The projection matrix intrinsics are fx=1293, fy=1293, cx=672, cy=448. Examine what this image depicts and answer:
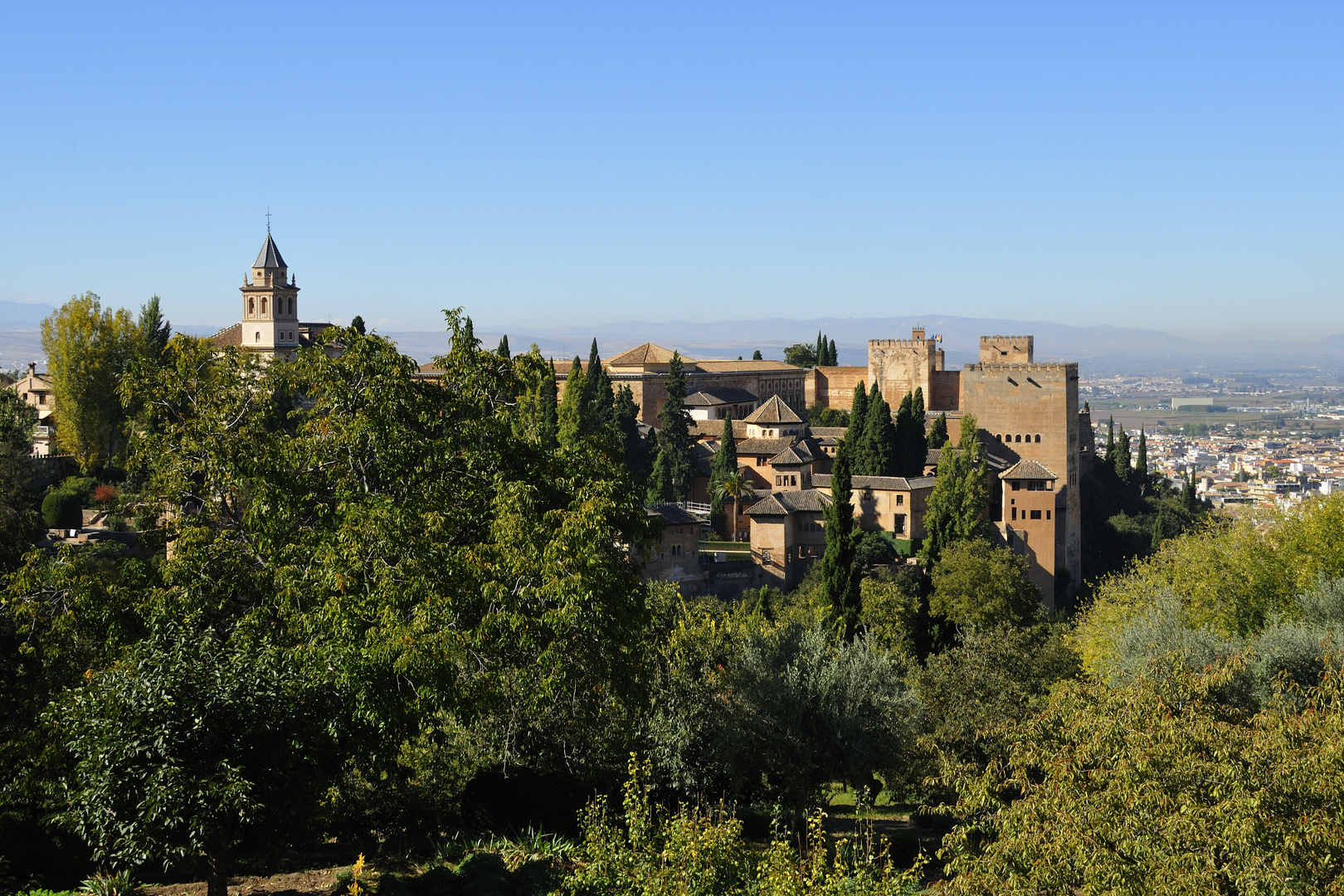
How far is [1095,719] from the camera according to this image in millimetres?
10625

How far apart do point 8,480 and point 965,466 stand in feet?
102

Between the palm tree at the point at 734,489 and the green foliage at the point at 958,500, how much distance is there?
22.2ft

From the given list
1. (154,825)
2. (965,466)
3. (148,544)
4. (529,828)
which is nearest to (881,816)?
(529,828)

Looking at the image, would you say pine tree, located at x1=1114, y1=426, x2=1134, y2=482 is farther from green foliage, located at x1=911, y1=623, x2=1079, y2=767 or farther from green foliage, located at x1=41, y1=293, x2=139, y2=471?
green foliage, located at x1=41, y1=293, x2=139, y2=471

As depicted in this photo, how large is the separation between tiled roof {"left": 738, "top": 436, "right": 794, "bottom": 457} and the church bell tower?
2346 centimetres

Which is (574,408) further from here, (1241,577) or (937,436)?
(1241,577)

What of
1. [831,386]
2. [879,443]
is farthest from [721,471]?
[831,386]

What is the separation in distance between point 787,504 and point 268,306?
30207 mm

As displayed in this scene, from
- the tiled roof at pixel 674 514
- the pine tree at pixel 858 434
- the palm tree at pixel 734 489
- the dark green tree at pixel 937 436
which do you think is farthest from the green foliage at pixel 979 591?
the dark green tree at pixel 937 436

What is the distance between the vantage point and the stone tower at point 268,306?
61.8 m

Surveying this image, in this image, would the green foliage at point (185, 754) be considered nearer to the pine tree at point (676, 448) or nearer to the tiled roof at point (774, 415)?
the pine tree at point (676, 448)

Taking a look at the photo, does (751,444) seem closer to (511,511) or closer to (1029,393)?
(1029,393)

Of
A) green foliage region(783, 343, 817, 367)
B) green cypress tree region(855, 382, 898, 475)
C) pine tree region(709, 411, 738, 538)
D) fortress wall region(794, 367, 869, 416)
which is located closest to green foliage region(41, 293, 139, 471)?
pine tree region(709, 411, 738, 538)

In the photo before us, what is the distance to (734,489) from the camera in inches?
1901
